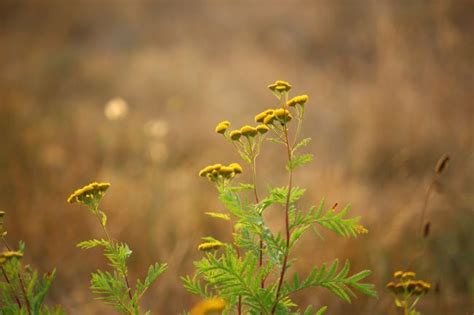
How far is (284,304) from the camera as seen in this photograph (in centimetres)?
99

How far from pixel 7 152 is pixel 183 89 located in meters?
2.51

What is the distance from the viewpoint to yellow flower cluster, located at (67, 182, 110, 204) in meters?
1.02

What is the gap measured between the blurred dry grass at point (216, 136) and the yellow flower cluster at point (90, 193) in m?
1.12

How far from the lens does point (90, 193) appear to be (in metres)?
1.05

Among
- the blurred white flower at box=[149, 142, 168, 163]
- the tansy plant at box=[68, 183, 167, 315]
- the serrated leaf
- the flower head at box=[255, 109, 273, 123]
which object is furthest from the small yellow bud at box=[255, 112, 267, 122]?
the blurred white flower at box=[149, 142, 168, 163]

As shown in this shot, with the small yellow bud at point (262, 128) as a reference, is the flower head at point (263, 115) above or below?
above

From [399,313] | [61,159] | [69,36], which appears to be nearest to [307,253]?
[399,313]

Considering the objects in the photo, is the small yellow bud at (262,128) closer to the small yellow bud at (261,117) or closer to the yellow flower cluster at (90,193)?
the small yellow bud at (261,117)

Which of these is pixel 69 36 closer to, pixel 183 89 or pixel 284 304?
pixel 183 89

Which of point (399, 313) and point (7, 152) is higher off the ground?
point (7, 152)

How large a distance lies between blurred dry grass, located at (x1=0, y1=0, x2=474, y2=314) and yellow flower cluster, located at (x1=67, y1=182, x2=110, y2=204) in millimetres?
1121

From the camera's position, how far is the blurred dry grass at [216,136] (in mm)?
2637

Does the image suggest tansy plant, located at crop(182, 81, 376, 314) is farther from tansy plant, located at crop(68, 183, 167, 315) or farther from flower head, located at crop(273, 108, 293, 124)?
tansy plant, located at crop(68, 183, 167, 315)

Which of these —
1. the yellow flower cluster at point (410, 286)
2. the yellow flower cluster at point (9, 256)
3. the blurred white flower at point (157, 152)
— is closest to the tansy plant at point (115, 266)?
the yellow flower cluster at point (9, 256)
